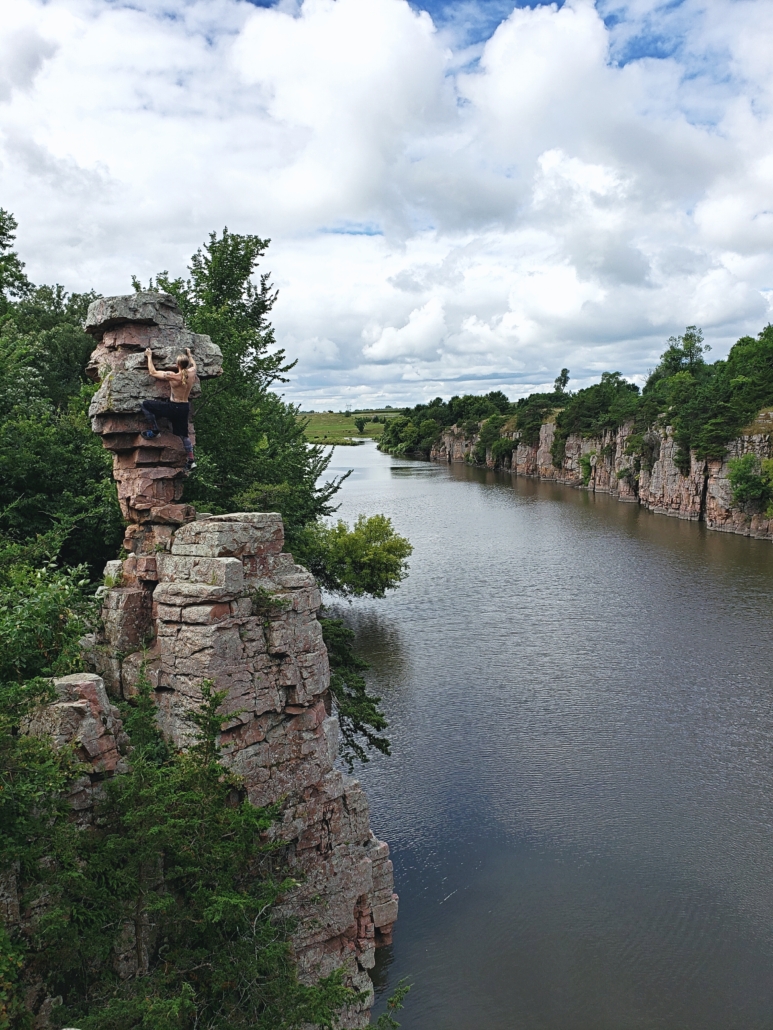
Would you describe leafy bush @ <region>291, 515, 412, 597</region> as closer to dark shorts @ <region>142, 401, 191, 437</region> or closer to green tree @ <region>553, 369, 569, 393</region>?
dark shorts @ <region>142, 401, 191, 437</region>

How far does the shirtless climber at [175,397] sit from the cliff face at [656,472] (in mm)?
57629

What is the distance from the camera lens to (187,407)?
12.0 meters

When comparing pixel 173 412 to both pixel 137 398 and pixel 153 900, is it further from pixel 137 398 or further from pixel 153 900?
pixel 153 900

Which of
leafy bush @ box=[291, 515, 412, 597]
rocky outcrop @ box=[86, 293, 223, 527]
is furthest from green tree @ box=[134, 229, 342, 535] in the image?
leafy bush @ box=[291, 515, 412, 597]

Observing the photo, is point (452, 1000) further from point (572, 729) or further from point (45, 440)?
point (45, 440)

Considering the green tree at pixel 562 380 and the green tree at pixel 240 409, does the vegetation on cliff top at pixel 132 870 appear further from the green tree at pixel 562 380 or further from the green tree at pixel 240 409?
the green tree at pixel 562 380

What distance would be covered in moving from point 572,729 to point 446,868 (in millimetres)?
8373

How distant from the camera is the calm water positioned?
15672mm

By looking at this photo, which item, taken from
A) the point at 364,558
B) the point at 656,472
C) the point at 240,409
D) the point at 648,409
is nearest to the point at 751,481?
the point at 656,472

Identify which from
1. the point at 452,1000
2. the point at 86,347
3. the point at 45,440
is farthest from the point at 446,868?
the point at 86,347

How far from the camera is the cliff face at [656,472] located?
62031mm

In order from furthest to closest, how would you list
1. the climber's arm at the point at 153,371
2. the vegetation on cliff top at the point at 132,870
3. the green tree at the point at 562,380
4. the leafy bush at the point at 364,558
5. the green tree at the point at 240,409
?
the green tree at the point at 562,380, the leafy bush at the point at 364,558, the green tree at the point at 240,409, the climber's arm at the point at 153,371, the vegetation on cliff top at the point at 132,870

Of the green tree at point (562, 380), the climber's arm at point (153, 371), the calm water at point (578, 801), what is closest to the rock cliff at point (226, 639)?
the climber's arm at point (153, 371)

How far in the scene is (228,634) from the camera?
10.7 meters
